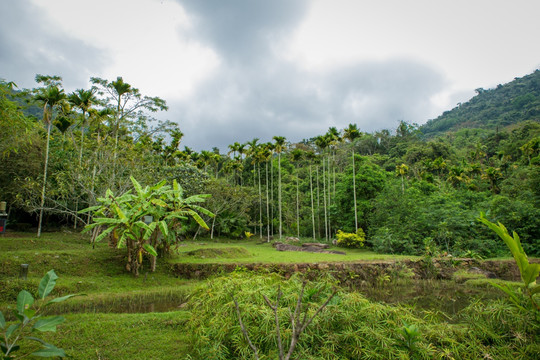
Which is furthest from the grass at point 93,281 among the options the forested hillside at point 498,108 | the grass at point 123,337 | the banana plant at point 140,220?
the forested hillside at point 498,108

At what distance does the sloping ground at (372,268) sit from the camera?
981cm

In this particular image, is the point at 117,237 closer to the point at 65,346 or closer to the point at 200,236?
the point at 65,346

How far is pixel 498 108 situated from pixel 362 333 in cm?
8990

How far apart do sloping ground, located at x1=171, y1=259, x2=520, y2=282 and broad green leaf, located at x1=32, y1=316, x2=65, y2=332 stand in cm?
660

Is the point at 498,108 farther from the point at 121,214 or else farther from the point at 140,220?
the point at 121,214

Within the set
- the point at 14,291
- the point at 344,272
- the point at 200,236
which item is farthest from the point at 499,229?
the point at 200,236

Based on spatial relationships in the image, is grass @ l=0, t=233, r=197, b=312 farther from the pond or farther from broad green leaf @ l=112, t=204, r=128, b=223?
the pond

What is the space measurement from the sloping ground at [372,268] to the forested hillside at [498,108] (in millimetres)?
55073

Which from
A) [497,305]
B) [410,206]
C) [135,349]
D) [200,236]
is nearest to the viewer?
[497,305]

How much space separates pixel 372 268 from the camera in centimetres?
1092

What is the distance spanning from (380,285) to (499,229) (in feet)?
26.4

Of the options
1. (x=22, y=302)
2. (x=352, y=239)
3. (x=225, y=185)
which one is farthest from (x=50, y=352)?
(x=225, y=185)

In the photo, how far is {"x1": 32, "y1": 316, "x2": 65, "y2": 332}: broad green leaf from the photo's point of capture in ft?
6.89

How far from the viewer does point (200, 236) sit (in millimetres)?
24422
